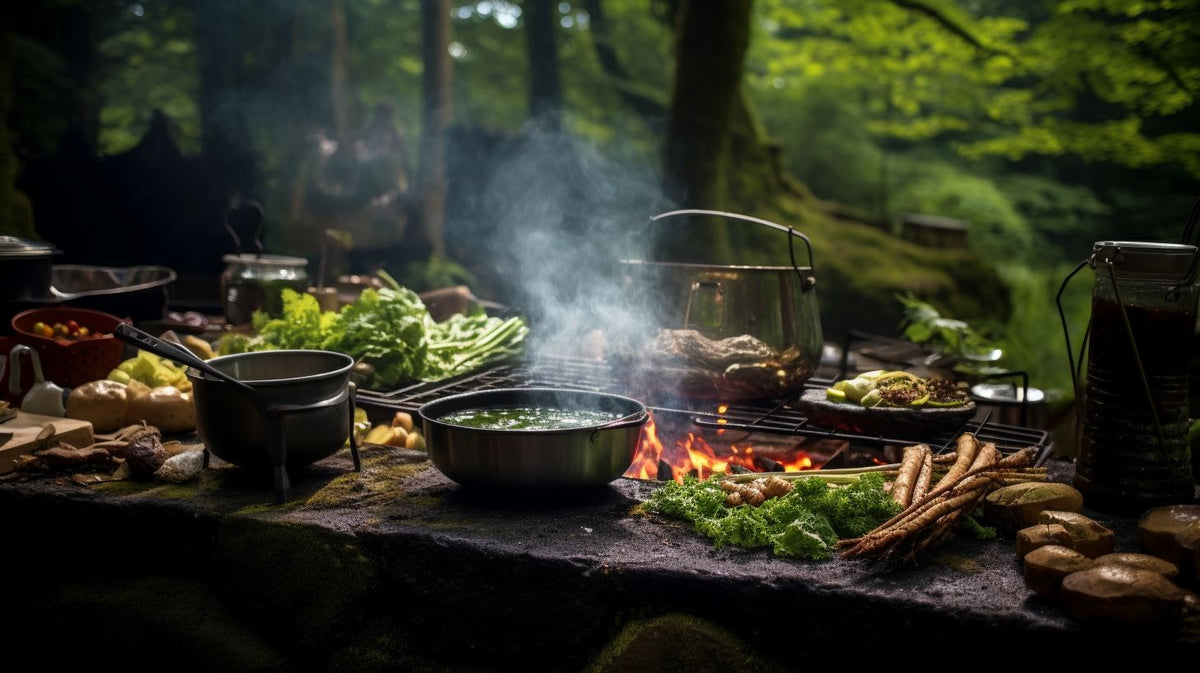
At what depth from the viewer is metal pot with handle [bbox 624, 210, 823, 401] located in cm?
427

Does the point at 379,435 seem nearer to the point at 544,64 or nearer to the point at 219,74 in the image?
the point at 219,74

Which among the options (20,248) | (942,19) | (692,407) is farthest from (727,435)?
(942,19)

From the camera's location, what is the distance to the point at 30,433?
3707 millimetres

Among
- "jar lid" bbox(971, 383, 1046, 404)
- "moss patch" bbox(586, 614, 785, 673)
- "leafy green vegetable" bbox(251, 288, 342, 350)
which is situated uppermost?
"leafy green vegetable" bbox(251, 288, 342, 350)

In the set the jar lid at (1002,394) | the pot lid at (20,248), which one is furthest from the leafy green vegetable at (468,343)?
the jar lid at (1002,394)

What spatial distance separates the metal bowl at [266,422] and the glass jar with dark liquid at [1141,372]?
10.3 ft

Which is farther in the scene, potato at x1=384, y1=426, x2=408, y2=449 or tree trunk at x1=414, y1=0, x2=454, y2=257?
tree trunk at x1=414, y1=0, x2=454, y2=257

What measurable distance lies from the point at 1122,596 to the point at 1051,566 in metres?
0.22

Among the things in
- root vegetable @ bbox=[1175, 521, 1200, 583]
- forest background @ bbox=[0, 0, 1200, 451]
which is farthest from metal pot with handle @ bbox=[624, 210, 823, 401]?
forest background @ bbox=[0, 0, 1200, 451]

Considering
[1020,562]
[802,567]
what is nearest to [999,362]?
[1020,562]

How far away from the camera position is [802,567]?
104 inches

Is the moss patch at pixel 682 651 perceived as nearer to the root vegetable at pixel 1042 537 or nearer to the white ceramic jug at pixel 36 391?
the root vegetable at pixel 1042 537

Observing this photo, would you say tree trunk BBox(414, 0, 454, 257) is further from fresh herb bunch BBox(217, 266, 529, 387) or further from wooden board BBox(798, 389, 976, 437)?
wooden board BBox(798, 389, 976, 437)

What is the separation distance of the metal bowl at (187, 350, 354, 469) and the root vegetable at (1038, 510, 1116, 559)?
9.23ft
